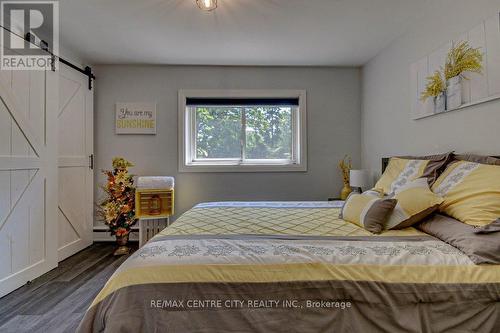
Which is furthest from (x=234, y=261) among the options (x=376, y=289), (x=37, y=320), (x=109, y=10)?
(x=109, y=10)

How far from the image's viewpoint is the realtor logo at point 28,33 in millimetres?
2189

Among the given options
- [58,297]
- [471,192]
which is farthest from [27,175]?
[471,192]

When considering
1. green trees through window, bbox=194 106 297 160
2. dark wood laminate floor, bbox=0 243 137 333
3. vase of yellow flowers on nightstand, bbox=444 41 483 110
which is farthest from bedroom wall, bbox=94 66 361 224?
vase of yellow flowers on nightstand, bbox=444 41 483 110

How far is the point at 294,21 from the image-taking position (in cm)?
242

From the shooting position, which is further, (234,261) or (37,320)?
(37,320)

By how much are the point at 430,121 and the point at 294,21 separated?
1.55 meters

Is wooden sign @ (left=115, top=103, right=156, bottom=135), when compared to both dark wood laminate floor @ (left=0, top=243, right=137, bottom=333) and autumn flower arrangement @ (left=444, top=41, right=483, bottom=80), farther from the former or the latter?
autumn flower arrangement @ (left=444, top=41, right=483, bottom=80)

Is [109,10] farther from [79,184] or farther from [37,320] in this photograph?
[37,320]

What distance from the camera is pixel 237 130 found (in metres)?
3.74

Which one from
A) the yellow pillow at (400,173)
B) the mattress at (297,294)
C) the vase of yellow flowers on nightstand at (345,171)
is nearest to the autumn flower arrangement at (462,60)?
the yellow pillow at (400,173)

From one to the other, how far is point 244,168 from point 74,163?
2149 mm

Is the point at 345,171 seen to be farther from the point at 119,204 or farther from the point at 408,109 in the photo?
the point at 119,204

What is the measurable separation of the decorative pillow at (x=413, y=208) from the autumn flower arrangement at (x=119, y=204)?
114 inches

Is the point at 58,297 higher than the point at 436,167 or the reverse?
the reverse
